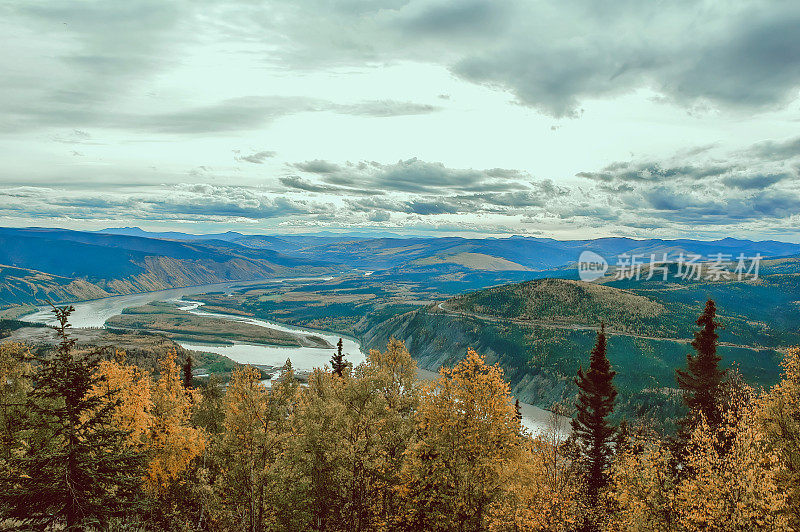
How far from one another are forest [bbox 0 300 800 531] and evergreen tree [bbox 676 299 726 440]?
11082mm

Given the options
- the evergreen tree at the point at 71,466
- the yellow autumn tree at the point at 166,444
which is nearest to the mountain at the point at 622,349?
the yellow autumn tree at the point at 166,444

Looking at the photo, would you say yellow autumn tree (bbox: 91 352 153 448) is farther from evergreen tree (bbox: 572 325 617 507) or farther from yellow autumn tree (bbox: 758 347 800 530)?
yellow autumn tree (bbox: 758 347 800 530)

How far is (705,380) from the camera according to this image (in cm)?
4472

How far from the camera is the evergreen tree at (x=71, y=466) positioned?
73.6 feet

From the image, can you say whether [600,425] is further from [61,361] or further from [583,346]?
[583,346]

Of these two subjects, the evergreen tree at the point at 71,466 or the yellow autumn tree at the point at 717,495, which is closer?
the evergreen tree at the point at 71,466

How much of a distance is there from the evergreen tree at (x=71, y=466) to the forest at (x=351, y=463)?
0.07 metres

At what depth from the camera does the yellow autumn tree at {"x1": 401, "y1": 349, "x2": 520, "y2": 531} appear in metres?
25.1

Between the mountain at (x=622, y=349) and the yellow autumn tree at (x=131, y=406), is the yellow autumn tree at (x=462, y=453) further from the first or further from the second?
the mountain at (x=622, y=349)

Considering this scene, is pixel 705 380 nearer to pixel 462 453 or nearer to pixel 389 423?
pixel 462 453

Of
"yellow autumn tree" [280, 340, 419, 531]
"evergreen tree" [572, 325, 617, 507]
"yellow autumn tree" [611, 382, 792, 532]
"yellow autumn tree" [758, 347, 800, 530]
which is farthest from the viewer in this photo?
"evergreen tree" [572, 325, 617, 507]

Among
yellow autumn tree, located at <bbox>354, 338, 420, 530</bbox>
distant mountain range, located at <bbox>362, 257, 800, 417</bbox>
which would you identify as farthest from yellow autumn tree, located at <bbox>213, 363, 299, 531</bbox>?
distant mountain range, located at <bbox>362, 257, 800, 417</bbox>

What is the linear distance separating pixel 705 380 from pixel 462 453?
32944 millimetres

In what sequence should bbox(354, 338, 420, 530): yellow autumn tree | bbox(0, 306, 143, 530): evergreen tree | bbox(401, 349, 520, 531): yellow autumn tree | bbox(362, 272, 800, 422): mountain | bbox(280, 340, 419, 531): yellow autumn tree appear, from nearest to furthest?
bbox(0, 306, 143, 530): evergreen tree, bbox(401, 349, 520, 531): yellow autumn tree, bbox(280, 340, 419, 531): yellow autumn tree, bbox(354, 338, 420, 530): yellow autumn tree, bbox(362, 272, 800, 422): mountain
